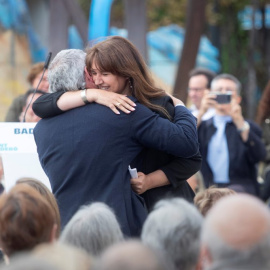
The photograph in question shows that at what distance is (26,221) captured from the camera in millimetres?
2699

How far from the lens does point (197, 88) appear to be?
7.04 metres

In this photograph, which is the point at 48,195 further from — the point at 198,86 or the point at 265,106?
the point at 198,86

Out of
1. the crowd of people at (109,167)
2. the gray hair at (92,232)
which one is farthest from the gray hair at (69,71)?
the gray hair at (92,232)

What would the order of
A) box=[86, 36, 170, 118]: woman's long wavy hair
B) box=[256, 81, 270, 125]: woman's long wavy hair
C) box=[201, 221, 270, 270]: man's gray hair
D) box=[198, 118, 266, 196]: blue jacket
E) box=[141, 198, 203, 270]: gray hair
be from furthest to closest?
box=[256, 81, 270, 125]: woman's long wavy hair, box=[198, 118, 266, 196]: blue jacket, box=[86, 36, 170, 118]: woman's long wavy hair, box=[141, 198, 203, 270]: gray hair, box=[201, 221, 270, 270]: man's gray hair

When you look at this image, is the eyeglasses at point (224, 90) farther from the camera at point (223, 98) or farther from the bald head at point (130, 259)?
the bald head at point (130, 259)

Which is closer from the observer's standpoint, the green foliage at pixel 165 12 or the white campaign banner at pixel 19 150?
the white campaign banner at pixel 19 150

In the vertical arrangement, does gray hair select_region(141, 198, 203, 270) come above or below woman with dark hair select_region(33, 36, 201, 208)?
below

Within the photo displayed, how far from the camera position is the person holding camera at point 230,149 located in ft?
20.4

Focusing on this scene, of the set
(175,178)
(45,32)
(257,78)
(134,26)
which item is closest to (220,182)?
(175,178)

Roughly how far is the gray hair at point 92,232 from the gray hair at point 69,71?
103 centimetres

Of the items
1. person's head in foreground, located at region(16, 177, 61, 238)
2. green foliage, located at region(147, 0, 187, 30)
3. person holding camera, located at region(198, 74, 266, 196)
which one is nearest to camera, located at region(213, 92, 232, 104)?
person holding camera, located at region(198, 74, 266, 196)

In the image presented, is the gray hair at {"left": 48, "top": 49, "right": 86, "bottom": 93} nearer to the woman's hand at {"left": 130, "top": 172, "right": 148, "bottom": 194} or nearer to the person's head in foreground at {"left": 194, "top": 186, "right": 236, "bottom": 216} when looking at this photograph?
the woman's hand at {"left": 130, "top": 172, "right": 148, "bottom": 194}

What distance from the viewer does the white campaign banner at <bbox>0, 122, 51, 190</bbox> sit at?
452 cm

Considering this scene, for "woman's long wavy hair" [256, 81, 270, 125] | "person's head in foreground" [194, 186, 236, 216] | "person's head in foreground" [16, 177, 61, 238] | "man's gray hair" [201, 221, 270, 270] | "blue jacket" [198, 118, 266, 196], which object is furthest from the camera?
"woman's long wavy hair" [256, 81, 270, 125]
